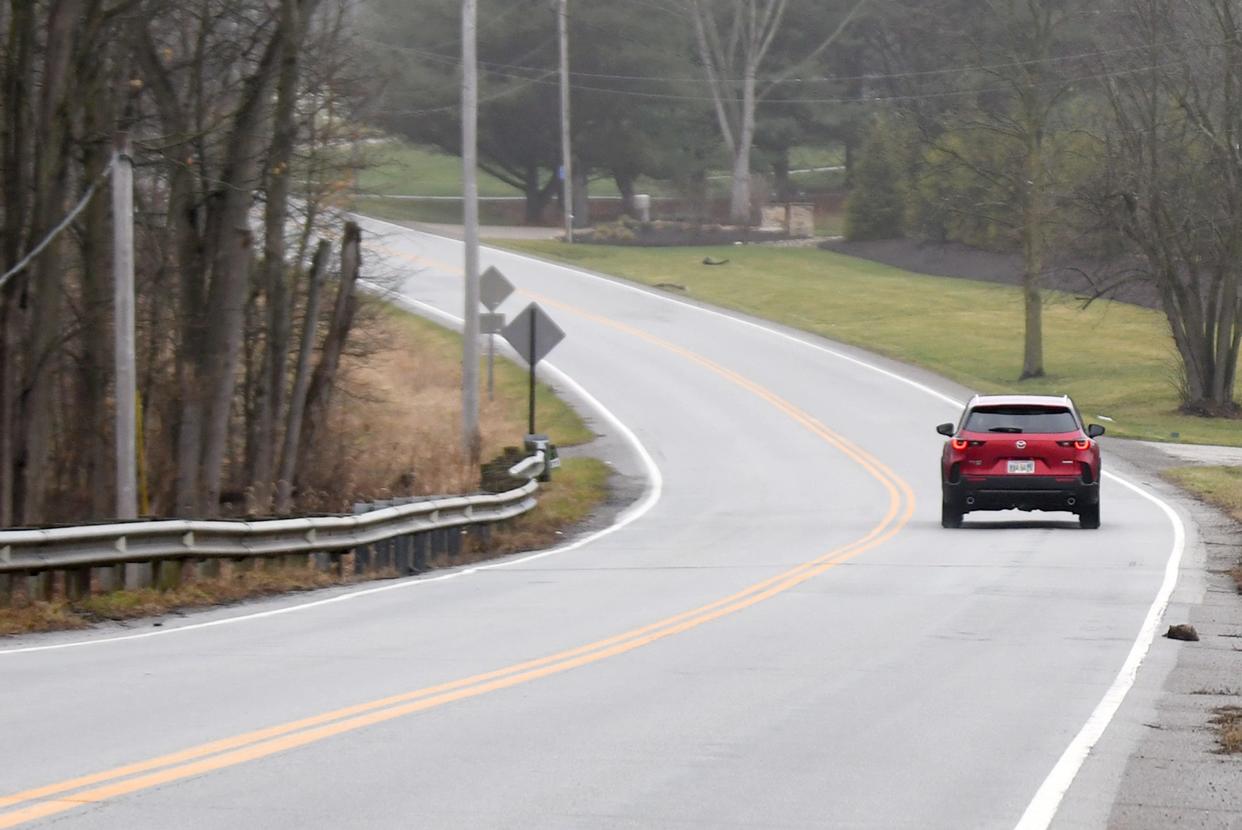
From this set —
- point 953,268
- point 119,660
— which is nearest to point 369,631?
point 119,660

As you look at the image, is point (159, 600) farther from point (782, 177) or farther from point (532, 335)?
point (782, 177)

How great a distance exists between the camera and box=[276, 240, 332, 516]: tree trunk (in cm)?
2867

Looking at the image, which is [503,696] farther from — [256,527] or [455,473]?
[455,473]

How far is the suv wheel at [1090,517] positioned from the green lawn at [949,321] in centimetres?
1754

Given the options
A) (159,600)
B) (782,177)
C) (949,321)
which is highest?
(782,177)

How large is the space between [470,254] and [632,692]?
2031 centimetres

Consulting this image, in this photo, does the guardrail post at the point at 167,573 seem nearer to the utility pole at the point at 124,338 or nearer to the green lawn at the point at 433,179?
the utility pole at the point at 124,338

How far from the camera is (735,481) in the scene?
33469 mm

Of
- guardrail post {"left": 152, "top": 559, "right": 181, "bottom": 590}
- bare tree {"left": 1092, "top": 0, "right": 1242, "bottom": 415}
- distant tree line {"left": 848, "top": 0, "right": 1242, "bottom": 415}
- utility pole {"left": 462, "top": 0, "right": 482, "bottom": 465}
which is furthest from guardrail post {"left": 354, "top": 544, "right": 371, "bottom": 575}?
bare tree {"left": 1092, "top": 0, "right": 1242, "bottom": 415}

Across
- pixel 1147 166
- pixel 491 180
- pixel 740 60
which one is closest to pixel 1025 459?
pixel 1147 166

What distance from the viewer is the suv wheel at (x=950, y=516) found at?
82.9 feet

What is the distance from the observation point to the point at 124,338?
19422 millimetres

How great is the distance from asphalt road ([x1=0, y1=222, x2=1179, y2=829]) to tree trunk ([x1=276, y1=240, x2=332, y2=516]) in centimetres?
619

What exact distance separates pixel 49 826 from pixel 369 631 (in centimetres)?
708
